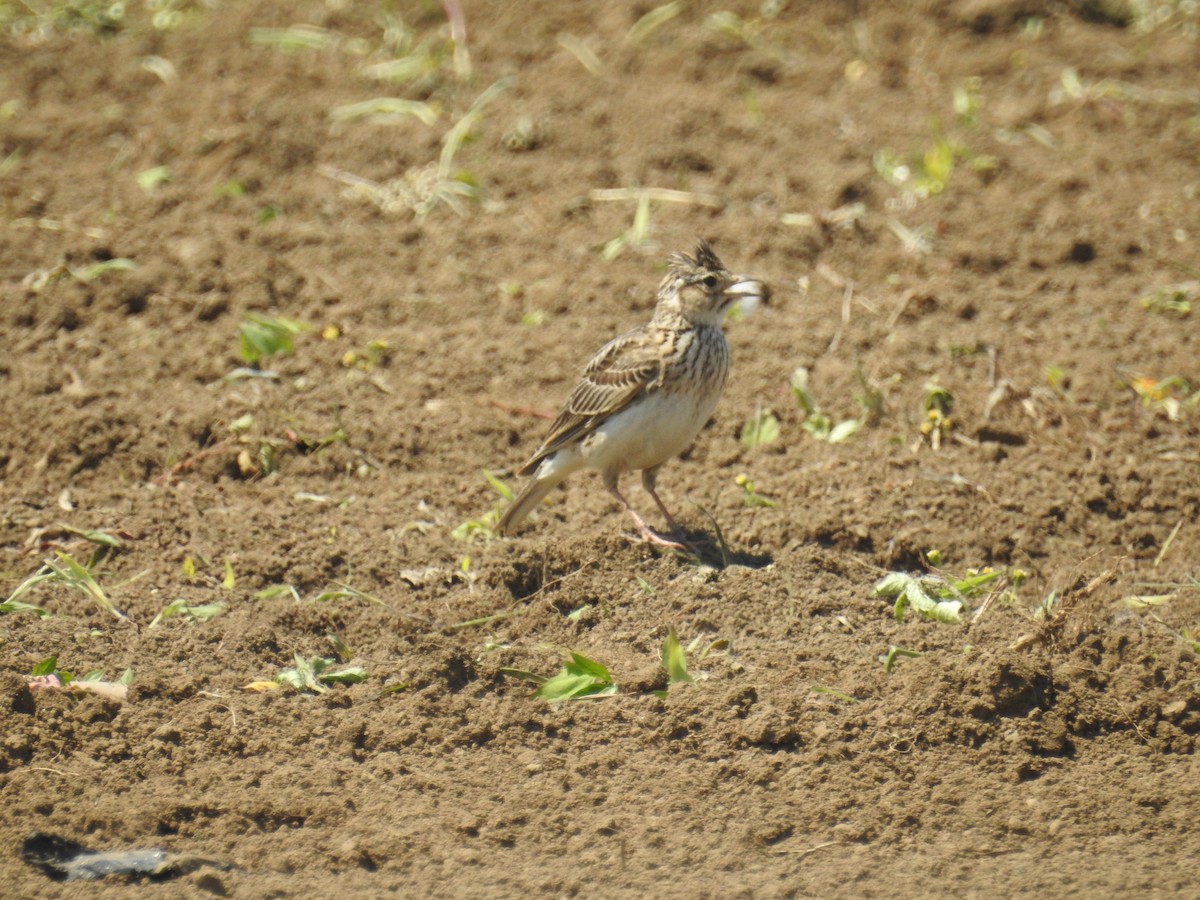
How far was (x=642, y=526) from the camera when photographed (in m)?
6.62

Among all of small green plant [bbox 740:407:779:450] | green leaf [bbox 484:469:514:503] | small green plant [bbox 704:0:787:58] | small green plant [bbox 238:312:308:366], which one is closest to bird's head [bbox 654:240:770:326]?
small green plant [bbox 740:407:779:450]

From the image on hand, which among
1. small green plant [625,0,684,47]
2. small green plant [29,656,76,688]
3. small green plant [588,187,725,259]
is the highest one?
small green plant [625,0,684,47]

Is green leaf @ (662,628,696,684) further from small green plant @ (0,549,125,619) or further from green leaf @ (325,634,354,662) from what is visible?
small green plant @ (0,549,125,619)

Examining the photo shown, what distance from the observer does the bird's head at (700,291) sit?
274 inches

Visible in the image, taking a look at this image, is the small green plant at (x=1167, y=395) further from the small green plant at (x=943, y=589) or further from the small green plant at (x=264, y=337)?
the small green plant at (x=264, y=337)

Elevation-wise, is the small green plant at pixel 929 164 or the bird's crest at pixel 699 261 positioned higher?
the bird's crest at pixel 699 261

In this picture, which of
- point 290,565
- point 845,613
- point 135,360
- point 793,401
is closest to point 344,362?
point 135,360

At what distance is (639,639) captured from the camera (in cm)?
586

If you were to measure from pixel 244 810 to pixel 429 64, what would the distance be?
7343 millimetres

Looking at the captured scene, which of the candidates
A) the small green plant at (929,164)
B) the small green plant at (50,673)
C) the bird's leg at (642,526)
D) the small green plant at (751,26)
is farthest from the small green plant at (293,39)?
the small green plant at (50,673)

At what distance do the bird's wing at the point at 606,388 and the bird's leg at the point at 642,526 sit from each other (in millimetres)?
301

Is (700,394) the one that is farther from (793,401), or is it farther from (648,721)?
(648,721)

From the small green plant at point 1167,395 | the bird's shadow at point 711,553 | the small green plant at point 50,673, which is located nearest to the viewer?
the small green plant at point 50,673

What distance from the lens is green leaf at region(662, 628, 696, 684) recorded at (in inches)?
217
